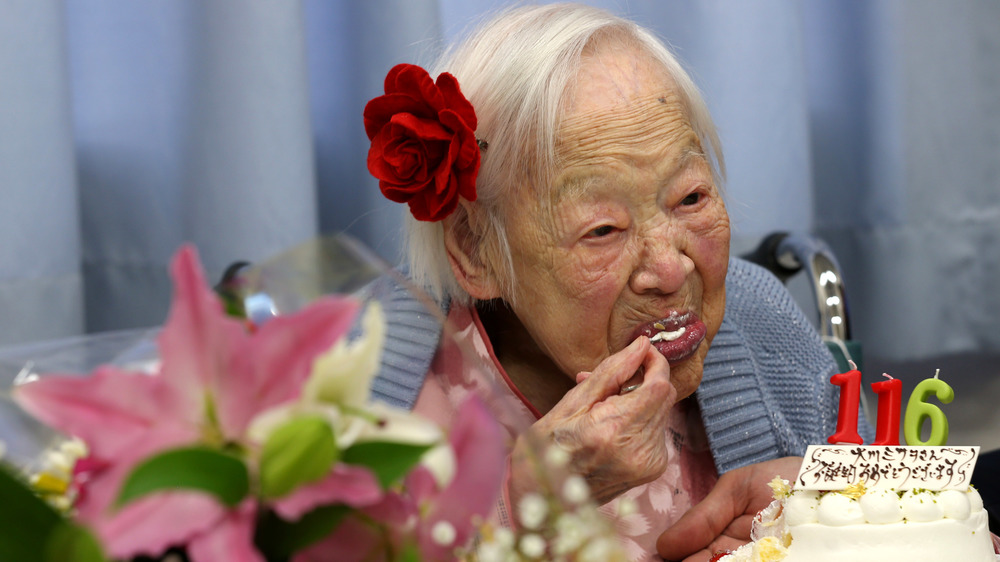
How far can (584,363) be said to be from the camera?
1.05 m

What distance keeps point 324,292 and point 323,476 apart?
12 cm

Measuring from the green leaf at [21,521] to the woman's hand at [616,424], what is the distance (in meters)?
0.59

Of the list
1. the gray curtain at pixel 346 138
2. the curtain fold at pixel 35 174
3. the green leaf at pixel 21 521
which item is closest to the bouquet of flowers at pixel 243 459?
the green leaf at pixel 21 521

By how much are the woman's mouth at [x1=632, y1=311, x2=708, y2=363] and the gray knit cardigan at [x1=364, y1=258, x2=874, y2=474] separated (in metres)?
0.15

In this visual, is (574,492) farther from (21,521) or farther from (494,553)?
(21,521)

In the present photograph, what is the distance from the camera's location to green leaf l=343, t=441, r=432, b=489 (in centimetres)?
34

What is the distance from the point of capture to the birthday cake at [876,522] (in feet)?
2.50

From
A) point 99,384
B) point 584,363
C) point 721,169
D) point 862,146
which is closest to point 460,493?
point 99,384

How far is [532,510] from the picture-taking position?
1.24 feet

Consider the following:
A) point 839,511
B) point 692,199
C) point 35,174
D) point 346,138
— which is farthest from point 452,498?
point 346,138

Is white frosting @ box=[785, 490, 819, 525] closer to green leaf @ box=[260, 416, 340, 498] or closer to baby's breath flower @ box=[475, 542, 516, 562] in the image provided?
baby's breath flower @ box=[475, 542, 516, 562]

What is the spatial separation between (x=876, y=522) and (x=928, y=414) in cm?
14

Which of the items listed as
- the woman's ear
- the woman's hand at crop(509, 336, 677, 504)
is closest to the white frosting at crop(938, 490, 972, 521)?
the woman's hand at crop(509, 336, 677, 504)

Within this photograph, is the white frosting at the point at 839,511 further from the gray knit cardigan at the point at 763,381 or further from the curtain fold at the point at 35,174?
the curtain fold at the point at 35,174
